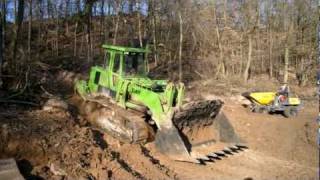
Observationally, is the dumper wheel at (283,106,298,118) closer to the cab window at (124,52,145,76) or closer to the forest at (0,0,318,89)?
the cab window at (124,52,145,76)

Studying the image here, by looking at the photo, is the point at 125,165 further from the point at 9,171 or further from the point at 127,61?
the point at 127,61

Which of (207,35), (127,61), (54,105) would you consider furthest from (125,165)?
(207,35)

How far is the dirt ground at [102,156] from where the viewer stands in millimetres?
7980

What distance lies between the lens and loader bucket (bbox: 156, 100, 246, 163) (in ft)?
29.7

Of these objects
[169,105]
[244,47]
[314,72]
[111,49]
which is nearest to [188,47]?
[244,47]

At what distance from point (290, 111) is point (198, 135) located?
721cm

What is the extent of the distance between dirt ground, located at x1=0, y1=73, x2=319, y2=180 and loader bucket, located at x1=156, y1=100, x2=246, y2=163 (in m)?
0.20

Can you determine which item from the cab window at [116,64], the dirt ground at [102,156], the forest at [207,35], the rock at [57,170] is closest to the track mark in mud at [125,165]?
the dirt ground at [102,156]

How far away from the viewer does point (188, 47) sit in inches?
1095

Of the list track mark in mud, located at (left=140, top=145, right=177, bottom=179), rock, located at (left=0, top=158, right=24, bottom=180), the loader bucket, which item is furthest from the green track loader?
rock, located at (left=0, top=158, right=24, bottom=180)

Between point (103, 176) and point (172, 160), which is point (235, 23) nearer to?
point (172, 160)

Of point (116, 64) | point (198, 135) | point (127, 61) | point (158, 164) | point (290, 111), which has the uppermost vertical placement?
point (127, 61)

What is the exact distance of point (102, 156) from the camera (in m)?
8.56

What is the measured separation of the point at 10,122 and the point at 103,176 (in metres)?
2.81
